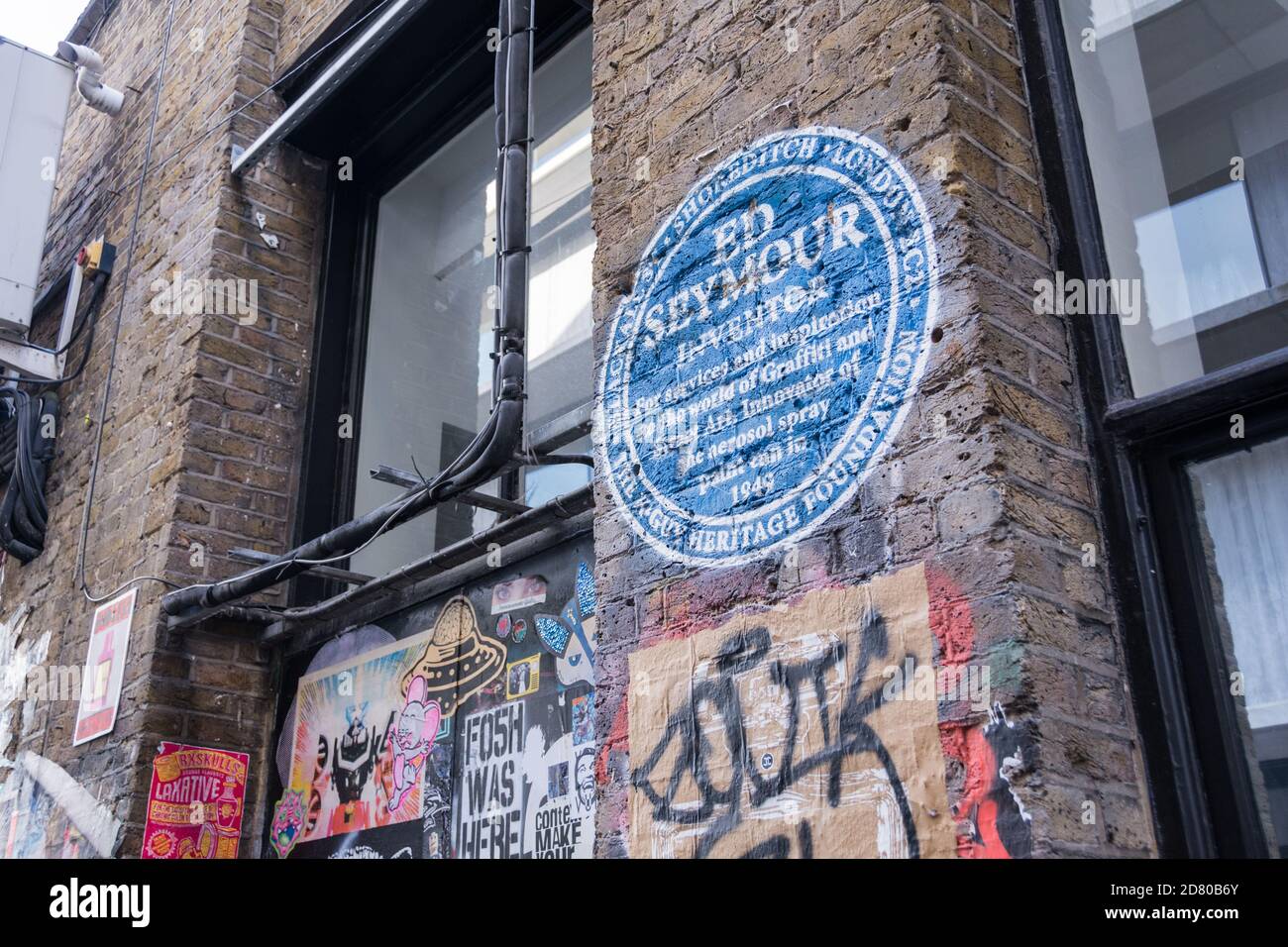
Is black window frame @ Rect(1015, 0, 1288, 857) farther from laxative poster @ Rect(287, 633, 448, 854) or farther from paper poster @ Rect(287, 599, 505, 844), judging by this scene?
laxative poster @ Rect(287, 633, 448, 854)

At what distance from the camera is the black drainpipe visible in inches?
129

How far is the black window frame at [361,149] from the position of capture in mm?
4645

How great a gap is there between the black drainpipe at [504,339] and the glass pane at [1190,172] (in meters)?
1.60

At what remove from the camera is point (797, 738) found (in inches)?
81.7

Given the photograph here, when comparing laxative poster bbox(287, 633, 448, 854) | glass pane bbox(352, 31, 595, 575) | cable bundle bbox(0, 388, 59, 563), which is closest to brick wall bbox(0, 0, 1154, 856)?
laxative poster bbox(287, 633, 448, 854)

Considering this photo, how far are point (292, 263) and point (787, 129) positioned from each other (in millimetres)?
3163

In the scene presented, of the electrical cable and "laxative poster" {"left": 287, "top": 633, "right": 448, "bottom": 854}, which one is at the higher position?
the electrical cable

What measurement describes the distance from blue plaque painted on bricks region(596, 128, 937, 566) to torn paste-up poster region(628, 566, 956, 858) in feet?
0.63

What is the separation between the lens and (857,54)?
239 centimetres

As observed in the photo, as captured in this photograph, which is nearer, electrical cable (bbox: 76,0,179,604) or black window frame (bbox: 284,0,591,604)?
black window frame (bbox: 284,0,591,604)

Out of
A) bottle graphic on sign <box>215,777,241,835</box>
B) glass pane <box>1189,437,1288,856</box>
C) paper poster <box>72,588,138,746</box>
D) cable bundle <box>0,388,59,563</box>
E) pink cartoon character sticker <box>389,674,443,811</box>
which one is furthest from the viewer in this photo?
cable bundle <box>0,388,59,563</box>

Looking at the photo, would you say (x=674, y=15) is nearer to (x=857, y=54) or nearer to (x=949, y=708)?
(x=857, y=54)
